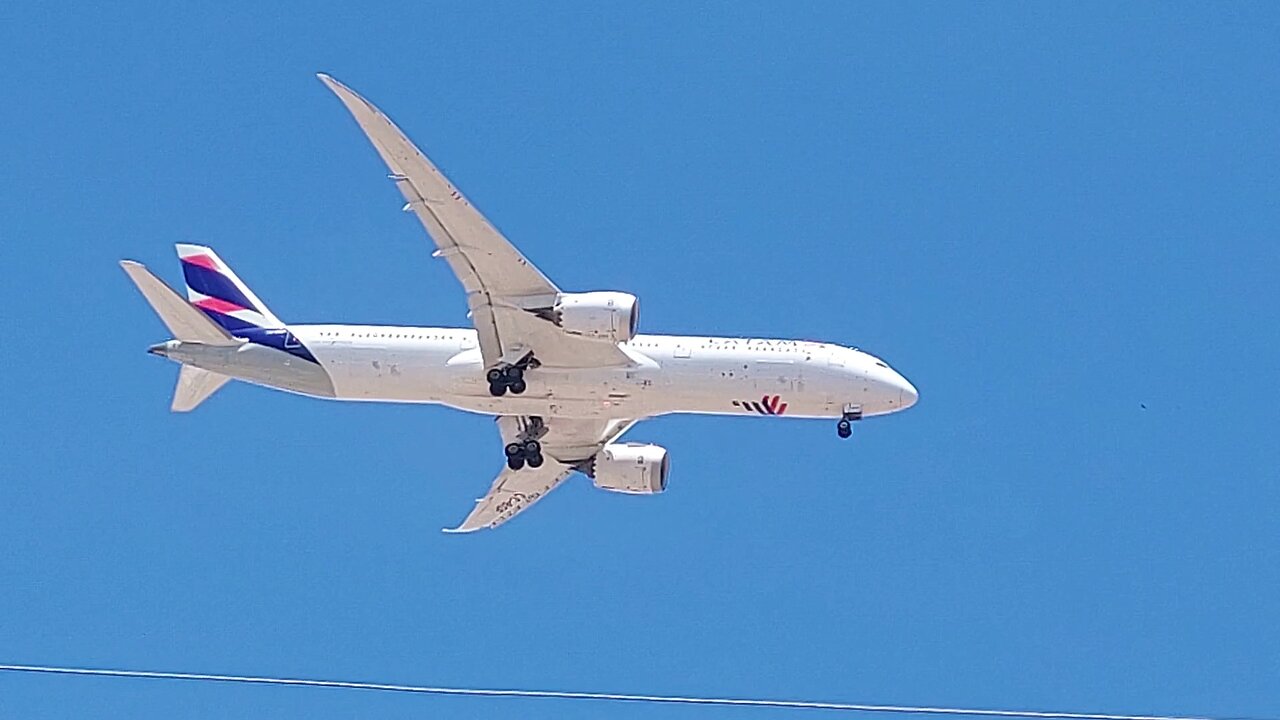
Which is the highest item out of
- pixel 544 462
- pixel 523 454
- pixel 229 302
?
pixel 229 302

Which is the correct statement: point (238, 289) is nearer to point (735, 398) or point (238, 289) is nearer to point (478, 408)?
point (478, 408)

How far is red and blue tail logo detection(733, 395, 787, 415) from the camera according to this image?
4444 cm

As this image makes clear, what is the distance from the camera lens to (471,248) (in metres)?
42.3

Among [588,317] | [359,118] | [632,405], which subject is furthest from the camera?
[632,405]

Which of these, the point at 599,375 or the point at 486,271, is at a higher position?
the point at 486,271

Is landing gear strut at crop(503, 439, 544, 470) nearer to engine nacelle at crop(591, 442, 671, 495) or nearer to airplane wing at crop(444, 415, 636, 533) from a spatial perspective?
airplane wing at crop(444, 415, 636, 533)

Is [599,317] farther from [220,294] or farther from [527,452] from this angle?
[220,294]

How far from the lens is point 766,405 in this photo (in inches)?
1756

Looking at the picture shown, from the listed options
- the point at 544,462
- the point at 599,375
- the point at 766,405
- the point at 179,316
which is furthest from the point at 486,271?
the point at 544,462

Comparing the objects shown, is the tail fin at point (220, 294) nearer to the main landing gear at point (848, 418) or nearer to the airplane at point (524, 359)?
the airplane at point (524, 359)

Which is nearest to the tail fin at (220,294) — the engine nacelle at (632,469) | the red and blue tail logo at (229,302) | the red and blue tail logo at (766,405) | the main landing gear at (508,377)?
the red and blue tail logo at (229,302)

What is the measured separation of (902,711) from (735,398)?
2173 centimetres

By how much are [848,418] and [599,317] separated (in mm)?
6786

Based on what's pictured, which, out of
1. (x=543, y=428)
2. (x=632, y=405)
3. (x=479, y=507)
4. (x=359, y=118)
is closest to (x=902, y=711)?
(x=359, y=118)
